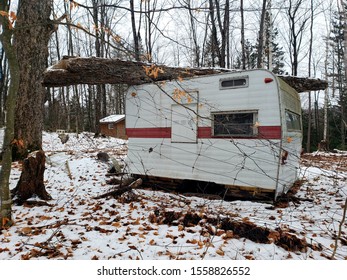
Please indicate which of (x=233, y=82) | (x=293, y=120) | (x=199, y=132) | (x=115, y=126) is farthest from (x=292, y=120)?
(x=115, y=126)

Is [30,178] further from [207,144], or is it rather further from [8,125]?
[207,144]

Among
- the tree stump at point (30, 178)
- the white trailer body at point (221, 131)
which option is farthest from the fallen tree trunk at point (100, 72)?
the tree stump at point (30, 178)

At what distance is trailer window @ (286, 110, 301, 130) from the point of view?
5.35 metres

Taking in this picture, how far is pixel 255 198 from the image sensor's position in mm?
5156

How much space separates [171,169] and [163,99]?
171 cm

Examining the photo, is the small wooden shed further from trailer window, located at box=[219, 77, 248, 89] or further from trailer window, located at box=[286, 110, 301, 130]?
trailer window, located at box=[219, 77, 248, 89]

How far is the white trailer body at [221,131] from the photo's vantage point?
488 centimetres

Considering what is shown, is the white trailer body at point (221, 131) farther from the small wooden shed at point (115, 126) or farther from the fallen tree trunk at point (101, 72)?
the small wooden shed at point (115, 126)

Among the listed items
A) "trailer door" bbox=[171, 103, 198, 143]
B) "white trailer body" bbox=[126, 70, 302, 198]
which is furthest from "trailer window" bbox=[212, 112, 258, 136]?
"trailer door" bbox=[171, 103, 198, 143]

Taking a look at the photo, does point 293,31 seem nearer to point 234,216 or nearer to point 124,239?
point 234,216

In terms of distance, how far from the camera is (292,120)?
5.81 m

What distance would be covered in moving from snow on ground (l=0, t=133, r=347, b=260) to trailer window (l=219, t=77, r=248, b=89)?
219 cm

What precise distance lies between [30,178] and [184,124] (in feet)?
11.0
